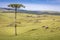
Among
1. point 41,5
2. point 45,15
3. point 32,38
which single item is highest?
point 41,5

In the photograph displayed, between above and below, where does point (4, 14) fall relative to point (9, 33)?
above

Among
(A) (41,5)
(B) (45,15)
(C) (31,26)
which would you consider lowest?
(C) (31,26)

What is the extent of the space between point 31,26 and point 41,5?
57 cm

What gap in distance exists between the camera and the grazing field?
376 cm

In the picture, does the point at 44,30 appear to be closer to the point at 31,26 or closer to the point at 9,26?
the point at 31,26

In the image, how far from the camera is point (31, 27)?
3861 mm

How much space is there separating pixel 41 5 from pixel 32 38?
83 centimetres

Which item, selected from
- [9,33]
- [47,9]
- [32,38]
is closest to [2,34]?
[9,33]

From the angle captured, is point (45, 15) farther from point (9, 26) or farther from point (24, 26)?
point (9, 26)

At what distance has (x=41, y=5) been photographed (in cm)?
393

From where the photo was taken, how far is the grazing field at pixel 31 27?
12.3 ft

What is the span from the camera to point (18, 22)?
3834mm

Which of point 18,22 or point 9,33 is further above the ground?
point 18,22

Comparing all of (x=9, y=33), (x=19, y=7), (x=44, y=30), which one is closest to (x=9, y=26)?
(x=9, y=33)
